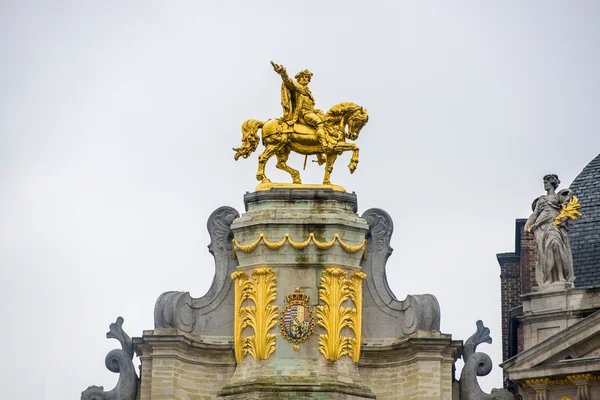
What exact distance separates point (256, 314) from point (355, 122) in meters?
5.31

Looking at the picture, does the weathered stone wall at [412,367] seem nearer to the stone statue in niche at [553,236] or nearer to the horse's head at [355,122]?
the stone statue in niche at [553,236]

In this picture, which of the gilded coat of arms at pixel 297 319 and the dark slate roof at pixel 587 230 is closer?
the gilded coat of arms at pixel 297 319

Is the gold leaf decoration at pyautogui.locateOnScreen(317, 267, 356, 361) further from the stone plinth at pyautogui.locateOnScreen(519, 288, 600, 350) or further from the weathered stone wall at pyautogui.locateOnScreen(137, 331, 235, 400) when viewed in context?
the stone plinth at pyautogui.locateOnScreen(519, 288, 600, 350)

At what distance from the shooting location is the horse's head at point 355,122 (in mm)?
54781

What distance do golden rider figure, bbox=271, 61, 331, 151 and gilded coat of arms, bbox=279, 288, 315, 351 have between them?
4.11m

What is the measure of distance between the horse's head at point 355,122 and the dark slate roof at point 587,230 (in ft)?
23.0

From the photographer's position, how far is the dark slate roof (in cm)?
5728

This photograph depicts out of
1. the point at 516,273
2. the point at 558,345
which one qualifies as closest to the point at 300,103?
the point at 558,345

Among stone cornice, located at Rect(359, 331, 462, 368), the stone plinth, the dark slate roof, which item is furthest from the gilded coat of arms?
the dark slate roof

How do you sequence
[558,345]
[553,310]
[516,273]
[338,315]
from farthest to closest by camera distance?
[516,273] < [338,315] < [553,310] < [558,345]

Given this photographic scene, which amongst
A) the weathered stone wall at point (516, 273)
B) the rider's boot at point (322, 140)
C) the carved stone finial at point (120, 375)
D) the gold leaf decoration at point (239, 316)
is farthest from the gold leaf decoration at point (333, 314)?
the weathered stone wall at point (516, 273)

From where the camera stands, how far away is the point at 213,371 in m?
54.0

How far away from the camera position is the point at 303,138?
5456 cm

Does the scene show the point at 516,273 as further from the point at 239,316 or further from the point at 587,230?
the point at 239,316
